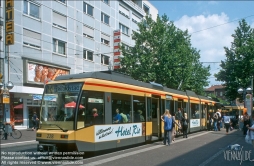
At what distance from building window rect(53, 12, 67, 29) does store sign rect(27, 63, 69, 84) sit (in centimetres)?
429

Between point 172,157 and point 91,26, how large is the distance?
86.1 feet

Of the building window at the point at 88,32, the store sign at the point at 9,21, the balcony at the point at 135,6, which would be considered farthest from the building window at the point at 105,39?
the store sign at the point at 9,21

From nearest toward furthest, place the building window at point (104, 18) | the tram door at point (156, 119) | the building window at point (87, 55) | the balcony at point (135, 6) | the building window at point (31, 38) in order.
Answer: the tram door at point (156, 119)
the building window at point (31, 38)
the building window at point (87, 55)
the building window at point (104, 18)
the balcony at point (135, 6)

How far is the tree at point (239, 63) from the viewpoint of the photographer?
33406 millimetres

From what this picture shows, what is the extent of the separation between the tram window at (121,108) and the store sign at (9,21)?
44.7 feet

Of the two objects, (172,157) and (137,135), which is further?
(137,135)

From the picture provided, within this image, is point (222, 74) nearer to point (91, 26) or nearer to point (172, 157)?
point (91, 26)

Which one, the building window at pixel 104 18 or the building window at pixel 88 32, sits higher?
the building window at pixel 104 18

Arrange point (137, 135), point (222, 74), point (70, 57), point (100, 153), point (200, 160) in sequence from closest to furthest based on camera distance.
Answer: point (200, 160)
point (100, 153)
point (137, 135)
point (70, 57)
point (222, 74)

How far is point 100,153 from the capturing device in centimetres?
1153

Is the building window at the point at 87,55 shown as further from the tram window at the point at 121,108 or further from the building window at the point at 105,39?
the tram window at the point at 121,108

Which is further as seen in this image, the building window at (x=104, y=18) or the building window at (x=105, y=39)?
the building window at (x=104, y=18)

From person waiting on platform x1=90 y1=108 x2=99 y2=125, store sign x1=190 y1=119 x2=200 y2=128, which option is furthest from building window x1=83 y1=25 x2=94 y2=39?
person waiting on platform x1=90 y1=108 x2=99 y2=125

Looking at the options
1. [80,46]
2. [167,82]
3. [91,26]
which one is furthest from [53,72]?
[167,82]
